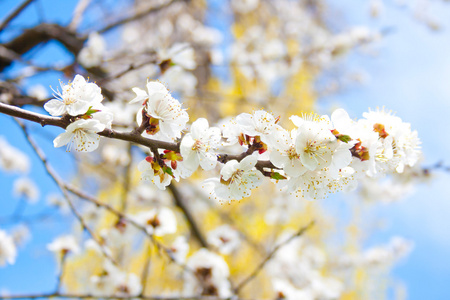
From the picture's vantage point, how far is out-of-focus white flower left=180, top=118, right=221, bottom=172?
78 centimetres


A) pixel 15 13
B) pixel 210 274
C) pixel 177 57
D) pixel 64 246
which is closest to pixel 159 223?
pixel 210 274

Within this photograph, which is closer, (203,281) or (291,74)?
(203,281)

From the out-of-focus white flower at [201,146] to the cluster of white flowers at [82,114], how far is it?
20 cm

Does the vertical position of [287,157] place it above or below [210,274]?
above

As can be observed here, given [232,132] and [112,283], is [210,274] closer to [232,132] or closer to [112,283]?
[112,283]

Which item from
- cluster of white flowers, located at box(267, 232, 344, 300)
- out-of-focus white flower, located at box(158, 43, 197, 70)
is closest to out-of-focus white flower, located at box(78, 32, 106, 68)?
out-of-focus white flower, located at box(158, 43, 197, 70)

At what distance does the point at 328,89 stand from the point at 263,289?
11.9ft

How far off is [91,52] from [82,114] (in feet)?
5.74

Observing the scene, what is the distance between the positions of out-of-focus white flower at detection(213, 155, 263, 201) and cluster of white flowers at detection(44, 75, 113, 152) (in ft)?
1.04

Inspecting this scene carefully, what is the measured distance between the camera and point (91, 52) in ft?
7.53

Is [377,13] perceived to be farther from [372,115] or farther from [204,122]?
[204,122]

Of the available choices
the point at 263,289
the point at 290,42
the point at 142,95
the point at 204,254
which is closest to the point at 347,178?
the point at 142,95

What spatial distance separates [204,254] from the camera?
6.35ft

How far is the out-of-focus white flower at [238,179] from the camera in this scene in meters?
Result: 0.79
